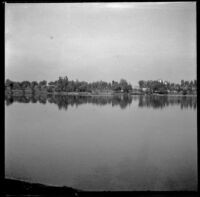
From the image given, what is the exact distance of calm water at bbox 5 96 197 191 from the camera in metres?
4.73

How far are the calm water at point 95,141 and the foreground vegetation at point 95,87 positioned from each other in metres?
0.41

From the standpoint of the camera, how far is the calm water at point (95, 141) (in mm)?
4734

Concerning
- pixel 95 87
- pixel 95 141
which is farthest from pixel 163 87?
pixel 95 141

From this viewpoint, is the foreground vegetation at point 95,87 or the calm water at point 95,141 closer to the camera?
the foreground vegetation at point 95,87

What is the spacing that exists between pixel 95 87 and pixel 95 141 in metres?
2.54

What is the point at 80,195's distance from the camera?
4.63 feet

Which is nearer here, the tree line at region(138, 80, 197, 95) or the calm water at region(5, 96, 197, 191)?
the tree line at region(138, 80, 197, 95)

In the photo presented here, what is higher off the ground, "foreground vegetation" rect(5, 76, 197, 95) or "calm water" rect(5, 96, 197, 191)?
"foreground vegetation" rect(5, 76, 197, 95)

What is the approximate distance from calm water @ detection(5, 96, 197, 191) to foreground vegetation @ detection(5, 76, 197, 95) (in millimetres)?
413

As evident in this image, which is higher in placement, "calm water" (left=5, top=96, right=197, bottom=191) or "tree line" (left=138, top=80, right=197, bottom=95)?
"tree line" (left=138, top=80, right=197, bottom=95)

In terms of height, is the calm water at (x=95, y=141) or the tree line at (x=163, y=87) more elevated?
the tree line at (x=163, y=87)
